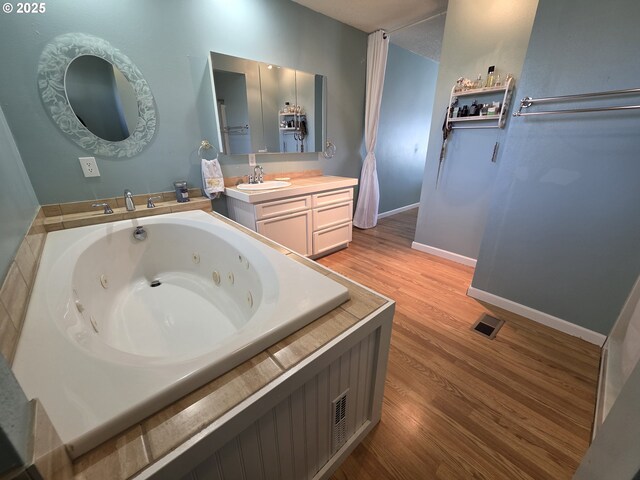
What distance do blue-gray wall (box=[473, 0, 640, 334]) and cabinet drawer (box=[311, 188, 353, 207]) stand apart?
4.35 feet

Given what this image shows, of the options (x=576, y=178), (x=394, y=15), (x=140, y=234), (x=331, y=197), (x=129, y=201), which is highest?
(x=394, y=15)

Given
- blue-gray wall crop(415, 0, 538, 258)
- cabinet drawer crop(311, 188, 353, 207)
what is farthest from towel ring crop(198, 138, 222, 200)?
blue-gray wall crop(415, 0, 538, 258)

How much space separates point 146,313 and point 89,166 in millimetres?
1073

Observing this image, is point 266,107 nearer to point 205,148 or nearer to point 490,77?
point 205,148

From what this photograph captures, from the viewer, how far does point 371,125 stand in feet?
10.4

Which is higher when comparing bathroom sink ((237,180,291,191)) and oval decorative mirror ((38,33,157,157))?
oval decorative mirror ((38,33,157,157))

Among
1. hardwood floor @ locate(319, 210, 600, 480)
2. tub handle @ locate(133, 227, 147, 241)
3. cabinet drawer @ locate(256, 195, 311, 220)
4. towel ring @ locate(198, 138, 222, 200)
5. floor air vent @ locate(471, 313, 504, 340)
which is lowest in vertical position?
hardwood floor @ locate(319, 210, 600, 480)

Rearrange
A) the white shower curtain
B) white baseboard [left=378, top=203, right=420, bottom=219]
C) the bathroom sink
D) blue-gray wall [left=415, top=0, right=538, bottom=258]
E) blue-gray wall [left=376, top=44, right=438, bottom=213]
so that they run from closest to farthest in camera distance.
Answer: blue-gray wall [left=415, top=0, right=538, bottom=258] → the bathroom sink → the white shower curtain → blue-gray wall [left=376, top=44, right=438, bottom=213] → white baseboard [left=378, top=203, right=420, bottom=219]

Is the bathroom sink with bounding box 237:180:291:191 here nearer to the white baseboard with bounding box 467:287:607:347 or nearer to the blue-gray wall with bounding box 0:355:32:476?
the white baseboard with bounding box 467:287:607:347

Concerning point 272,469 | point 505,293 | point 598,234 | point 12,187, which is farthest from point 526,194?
point 12,187

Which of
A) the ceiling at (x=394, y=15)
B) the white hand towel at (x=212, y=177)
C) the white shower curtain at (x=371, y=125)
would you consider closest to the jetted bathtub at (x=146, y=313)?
the white hand towel at (x=212, y=177)

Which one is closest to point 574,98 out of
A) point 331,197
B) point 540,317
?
point 540,317

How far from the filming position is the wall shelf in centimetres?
195

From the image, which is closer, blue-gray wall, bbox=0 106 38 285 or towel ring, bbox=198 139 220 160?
blue-gray wall, bbox=0 106 38 285
